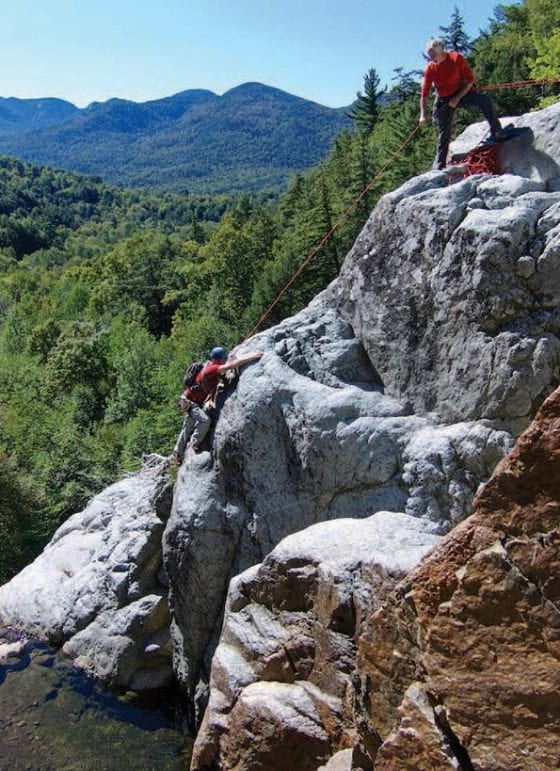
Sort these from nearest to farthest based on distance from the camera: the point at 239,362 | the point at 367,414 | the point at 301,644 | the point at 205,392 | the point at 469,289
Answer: the point at 301,644, the point at 469,289, the point at 367,414, the point at 239,362, the point at 205,392

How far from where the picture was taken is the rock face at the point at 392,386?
1153 centimetres

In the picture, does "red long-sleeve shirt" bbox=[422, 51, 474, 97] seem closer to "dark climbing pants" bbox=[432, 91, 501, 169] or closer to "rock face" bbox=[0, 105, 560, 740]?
"dark climbing pants" bbox=[432, 91, 501, 169]

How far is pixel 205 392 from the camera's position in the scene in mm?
15680

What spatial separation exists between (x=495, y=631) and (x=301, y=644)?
4797 mm

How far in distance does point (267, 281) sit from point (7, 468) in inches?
1082

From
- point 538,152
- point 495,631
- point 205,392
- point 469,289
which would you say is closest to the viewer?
point 495,631

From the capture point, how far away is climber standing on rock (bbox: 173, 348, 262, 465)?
15.0m

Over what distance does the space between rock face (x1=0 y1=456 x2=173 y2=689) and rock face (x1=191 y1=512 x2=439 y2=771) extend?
7.20 m

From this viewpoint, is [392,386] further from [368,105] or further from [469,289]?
[368,105]

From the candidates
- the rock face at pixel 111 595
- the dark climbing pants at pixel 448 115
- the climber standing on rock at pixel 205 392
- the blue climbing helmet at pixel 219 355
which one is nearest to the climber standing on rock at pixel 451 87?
the dark climbing pants at pixel 448 115

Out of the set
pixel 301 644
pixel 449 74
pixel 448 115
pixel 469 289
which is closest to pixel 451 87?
pixel 449 74

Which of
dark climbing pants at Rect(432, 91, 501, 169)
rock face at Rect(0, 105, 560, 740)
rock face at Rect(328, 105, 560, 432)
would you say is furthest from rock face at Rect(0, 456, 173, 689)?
dark climbing pants at Rect(432, 91, 501, 169)

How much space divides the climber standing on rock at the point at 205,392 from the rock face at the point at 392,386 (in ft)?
1.26

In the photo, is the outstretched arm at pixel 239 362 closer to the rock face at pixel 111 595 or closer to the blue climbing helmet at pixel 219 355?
the blue climbing helmet at pixel 219 355
